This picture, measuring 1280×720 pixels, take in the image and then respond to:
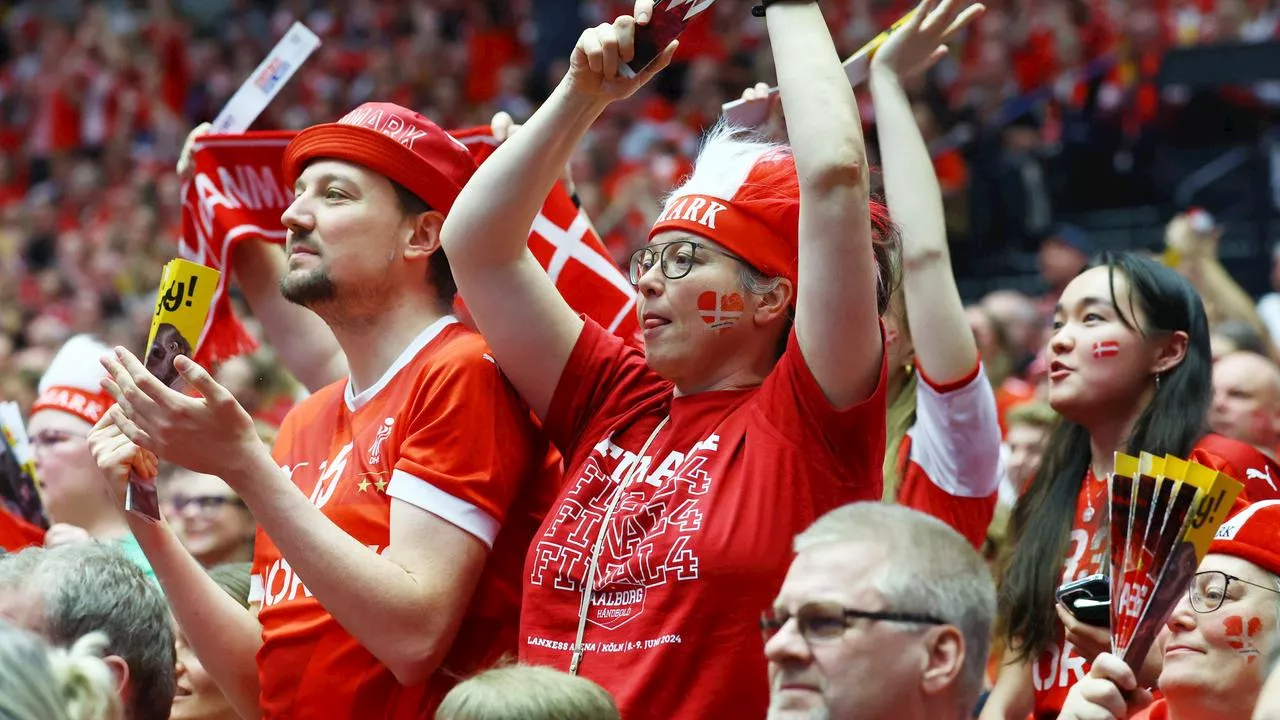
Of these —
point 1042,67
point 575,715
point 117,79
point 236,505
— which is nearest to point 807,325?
point 575,715

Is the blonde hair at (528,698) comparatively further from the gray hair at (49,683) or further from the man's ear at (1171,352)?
the man's ear at (1171,352)

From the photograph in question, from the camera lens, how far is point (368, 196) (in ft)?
11.0

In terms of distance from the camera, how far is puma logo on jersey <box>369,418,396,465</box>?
3.16 metres

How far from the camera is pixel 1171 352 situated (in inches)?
142

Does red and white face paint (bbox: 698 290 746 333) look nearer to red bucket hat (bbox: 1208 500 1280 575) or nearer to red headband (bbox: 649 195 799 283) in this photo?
red headband (bbox: 649 195 799 283)

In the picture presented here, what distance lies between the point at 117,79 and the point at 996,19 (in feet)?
24.7

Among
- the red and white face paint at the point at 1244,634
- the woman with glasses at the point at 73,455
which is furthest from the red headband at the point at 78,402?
the red and white face paint at the point at 1244,634

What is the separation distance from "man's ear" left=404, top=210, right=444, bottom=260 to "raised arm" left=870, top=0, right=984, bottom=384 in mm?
951

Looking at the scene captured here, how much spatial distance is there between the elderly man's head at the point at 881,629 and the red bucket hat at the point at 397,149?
1.35 meters

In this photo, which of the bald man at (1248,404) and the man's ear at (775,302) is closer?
the man's ear at (775,302)

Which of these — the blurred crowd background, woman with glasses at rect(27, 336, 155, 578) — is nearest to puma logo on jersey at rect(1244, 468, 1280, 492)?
woman with glasses at rect(27, 336, 155, 578)

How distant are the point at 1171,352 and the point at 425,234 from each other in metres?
1.57

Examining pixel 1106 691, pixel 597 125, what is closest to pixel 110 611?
pixel 1106 691

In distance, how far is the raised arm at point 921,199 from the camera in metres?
3.50
